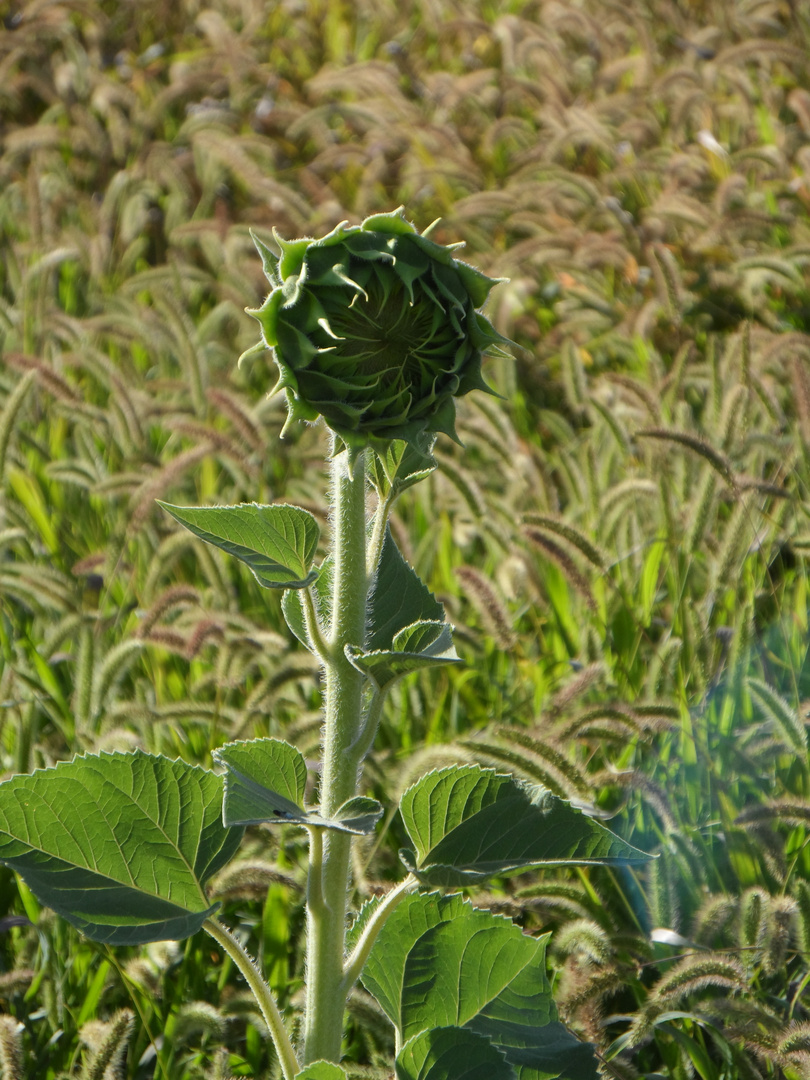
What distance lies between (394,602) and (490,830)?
25 cm

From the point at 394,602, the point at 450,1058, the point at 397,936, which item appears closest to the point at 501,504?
the point at 394,602

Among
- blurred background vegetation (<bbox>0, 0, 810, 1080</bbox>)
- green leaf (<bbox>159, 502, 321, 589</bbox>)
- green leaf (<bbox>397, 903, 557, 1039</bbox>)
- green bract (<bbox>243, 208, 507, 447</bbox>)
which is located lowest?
blurred background vegetation (<bbox>0, 0, 810, 1080</bbox>)

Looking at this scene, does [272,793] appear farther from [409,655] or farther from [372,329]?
[372,329]

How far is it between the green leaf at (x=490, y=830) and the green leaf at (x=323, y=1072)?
16 cm

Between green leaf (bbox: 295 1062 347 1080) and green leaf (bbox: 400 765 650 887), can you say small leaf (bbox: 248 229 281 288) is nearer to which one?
green leaf (bbox: 400 765 650 887)

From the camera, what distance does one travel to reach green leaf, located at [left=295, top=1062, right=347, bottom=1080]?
88 cm

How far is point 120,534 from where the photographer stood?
2475mm

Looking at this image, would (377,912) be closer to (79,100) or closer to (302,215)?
(302,215)

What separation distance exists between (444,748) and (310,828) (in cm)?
61

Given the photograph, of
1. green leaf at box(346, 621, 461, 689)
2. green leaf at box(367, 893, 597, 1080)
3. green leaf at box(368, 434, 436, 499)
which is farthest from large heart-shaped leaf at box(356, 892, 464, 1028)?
green leaf at box(368, 434, 436, 499)

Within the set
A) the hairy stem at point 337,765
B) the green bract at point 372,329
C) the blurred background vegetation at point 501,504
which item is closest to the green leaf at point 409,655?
the hairy stem at point 337,765

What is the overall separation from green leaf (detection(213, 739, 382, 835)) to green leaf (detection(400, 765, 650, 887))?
7 centimetres

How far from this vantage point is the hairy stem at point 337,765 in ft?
3.01

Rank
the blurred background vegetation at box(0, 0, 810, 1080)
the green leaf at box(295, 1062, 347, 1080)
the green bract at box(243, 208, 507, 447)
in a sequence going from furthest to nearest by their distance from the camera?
the blurred background vegetation at box(0, 0, 810, 1080) → the green leaf at box(295, 1062, 347, 1080) → the green bract at box(243, 208, 507, 447)
